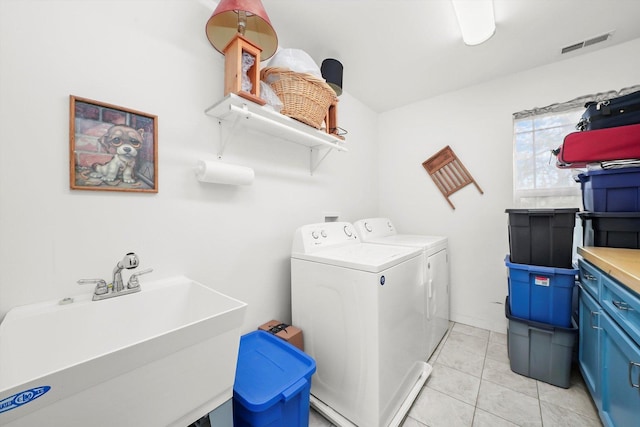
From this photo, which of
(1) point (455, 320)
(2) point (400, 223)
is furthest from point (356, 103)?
(1) point (455, 320)

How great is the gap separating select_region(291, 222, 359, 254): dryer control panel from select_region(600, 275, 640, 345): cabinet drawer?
Answer: 4.62 feet

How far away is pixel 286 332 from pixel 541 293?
177 centimetres

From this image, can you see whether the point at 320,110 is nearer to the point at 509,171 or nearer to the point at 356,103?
the point at 356,103

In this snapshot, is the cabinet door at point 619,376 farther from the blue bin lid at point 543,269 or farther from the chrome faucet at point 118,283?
the chrome faucet at point 118,283

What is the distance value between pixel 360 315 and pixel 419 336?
0.73 meters

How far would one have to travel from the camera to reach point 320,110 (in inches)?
63.9

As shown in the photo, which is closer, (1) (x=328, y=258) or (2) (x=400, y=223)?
(1) (x=328, y=258)

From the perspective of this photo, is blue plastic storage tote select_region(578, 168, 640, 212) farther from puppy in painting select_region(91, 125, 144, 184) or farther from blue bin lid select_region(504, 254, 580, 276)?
puppy in painting select_region(91, 125, 144, 184)

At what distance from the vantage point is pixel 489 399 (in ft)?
5.11

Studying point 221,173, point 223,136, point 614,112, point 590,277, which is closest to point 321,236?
point 221,173

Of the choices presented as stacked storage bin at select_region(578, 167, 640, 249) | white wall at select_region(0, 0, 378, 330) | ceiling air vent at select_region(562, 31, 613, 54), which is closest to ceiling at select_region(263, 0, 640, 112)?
ceiling air vent at select_region(562, 31, 613, 54)

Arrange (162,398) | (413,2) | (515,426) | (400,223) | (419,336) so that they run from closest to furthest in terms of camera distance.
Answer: (162,398), (515,426), (413,2), (419,336), (400,223)

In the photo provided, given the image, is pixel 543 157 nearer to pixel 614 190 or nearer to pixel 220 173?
pixel 614 190

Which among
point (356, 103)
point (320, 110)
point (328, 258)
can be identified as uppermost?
point (356, 103)
